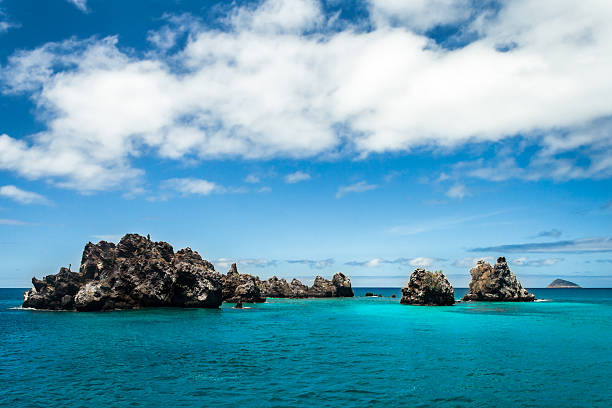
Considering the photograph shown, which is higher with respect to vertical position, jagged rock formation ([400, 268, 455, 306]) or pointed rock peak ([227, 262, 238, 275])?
pointed rock peak ([227, 262, 238, 275])

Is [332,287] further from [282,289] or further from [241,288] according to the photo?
[241,288]

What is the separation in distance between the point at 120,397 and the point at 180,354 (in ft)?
48.8

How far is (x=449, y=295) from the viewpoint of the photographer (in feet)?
388

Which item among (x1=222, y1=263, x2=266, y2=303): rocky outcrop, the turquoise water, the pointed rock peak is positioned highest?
the pointed rock peak

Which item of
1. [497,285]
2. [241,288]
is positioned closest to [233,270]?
[241,288]

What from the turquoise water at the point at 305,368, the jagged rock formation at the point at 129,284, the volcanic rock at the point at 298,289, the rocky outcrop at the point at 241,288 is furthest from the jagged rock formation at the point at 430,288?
the volcanic rock at the point at 298,289

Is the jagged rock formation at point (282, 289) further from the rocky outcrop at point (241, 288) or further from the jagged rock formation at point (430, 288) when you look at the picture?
the jagged rock formation at point (430, 288)

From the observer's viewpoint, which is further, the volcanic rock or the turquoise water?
the volcanic rock

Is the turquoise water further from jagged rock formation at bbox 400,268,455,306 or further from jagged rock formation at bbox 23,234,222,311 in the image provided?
jagged rock formation at bbox 400,268,455,306

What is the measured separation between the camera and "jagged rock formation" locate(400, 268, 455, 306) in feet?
380

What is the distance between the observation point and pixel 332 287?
643 feet

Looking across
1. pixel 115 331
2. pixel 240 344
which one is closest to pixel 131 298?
pixel 115 331

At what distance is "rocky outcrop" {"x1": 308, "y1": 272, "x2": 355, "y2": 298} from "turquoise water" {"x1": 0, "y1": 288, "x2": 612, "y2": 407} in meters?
137

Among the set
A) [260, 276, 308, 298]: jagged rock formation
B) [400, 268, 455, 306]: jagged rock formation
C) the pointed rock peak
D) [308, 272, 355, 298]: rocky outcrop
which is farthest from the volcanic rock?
[400, 268, 455, 306]: jagged rock formation
